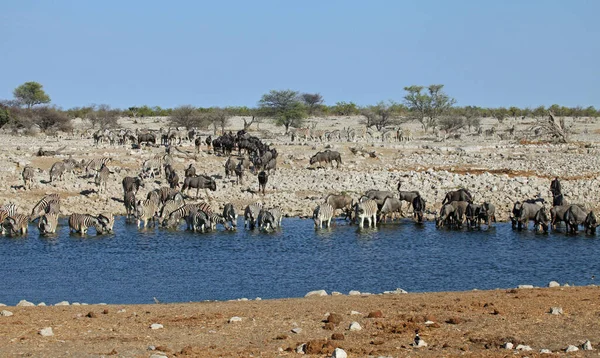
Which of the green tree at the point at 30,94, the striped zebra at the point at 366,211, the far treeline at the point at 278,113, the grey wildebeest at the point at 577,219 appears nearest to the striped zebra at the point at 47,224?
the striped zebra at the point at 366,211

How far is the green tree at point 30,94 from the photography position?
82125 mm

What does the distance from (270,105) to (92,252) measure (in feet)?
151

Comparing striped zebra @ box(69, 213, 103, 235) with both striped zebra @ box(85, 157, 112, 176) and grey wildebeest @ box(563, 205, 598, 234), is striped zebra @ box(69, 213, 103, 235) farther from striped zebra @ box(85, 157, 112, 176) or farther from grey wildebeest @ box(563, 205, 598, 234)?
grey wildebeest @ box(563, 205, 598, 234)

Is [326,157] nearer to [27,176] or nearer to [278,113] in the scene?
[27,176]

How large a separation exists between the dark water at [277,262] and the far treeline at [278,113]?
34318 mm

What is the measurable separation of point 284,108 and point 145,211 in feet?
129

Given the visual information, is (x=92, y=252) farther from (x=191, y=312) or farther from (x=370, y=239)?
(x=191, y=312)

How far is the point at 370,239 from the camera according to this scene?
23.8 m

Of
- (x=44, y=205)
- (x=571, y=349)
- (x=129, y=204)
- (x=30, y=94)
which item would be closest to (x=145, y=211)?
(x=129, y=204)

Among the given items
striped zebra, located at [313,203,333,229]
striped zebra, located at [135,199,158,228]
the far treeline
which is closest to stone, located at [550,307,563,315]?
striped zebra, located at [313,203,333,229]

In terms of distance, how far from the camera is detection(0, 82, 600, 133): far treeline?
58.4 metres

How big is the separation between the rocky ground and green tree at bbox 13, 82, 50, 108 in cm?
7315

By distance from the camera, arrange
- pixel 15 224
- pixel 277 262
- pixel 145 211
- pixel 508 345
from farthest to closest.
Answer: pixel 145 211
pixel 15 224
pixel 277 262
pixel 508 345

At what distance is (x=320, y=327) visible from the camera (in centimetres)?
1132
